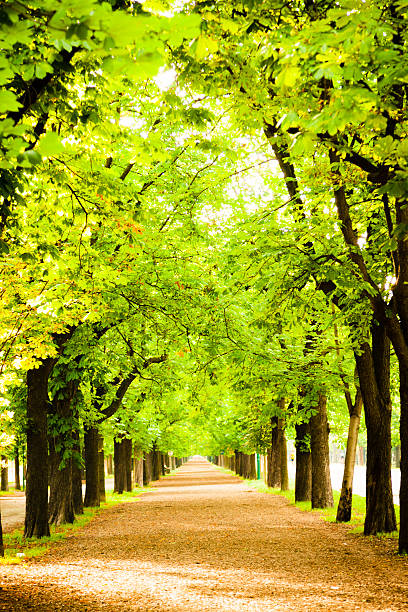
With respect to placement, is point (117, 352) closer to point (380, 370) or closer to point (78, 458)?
point (78, 458)

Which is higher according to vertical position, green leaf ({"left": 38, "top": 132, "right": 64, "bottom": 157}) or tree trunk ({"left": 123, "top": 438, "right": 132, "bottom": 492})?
green leaf ({"left": 38, "top": 132, "right": 64, "bottom": 157})

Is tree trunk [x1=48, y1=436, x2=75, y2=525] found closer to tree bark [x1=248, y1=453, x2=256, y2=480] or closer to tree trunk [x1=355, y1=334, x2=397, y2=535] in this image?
tree trunk [x1=355, y1=334, x2=397, y2=535]

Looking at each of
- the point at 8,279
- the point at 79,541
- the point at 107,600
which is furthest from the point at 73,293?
the point at 79,541

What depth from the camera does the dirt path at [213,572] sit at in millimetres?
6836

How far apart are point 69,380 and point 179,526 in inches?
195

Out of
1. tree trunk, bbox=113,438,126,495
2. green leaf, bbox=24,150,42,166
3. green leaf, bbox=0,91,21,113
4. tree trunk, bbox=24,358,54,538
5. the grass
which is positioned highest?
green leaf, bbox=0,91,21,113

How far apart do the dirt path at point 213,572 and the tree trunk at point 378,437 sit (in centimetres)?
72

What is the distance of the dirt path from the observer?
684 centimetres

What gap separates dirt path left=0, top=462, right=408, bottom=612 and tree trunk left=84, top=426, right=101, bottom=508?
623cm

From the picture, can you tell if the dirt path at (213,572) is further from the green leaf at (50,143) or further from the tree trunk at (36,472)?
the green leaf at (50,143)

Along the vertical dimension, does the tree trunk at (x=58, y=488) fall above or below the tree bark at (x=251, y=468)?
above

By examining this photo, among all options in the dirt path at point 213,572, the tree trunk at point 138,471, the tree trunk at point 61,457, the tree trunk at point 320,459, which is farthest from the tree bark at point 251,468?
the tree trunk at point 61,457

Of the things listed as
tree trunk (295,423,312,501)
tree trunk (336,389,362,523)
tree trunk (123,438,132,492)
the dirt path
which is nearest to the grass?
the dirt path

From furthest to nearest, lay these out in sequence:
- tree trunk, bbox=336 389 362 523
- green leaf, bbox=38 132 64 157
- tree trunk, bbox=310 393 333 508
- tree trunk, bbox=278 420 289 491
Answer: tree trunk, bbox=278 420 289 491
tree trunk, bbox=310 393 333 508
tree trunk, bbox=336 389 362 523
green leaf, bbox=38 132 64 157
